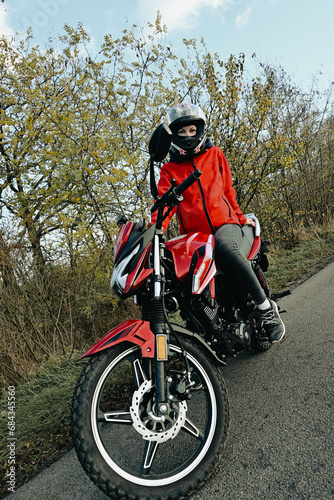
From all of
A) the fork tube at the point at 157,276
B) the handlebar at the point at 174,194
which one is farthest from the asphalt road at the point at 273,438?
the handlebar at the point at 174,194

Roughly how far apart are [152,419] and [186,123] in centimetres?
198

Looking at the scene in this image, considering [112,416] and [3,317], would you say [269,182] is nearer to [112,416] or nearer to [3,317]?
[3,317]

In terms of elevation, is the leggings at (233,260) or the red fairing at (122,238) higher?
the red fairing at (122,238)

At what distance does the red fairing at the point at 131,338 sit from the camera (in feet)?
6.11

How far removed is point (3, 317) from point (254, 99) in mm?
6146

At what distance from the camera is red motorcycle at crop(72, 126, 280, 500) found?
174cm

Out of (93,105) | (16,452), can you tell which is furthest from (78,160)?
(16,452)

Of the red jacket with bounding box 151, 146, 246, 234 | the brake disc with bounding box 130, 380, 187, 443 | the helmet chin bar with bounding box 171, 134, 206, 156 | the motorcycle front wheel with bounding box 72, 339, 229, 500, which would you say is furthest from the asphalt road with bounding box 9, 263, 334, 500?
the helmet chin bar with bounding box 171, 134, 206, 156

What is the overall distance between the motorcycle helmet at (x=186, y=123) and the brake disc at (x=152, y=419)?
66.5 inches

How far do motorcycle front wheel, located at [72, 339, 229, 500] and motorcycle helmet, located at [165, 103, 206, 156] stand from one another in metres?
1.44

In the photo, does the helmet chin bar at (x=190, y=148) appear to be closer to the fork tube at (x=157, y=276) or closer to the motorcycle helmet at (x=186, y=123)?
the motorcycle helmet at (x=186, y=123)

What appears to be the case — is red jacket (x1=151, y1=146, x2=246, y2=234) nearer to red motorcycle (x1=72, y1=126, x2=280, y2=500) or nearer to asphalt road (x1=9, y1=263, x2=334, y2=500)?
red motorcycle (x1=72, y1=126, x2=280, y2=500)

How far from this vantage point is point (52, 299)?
461cm

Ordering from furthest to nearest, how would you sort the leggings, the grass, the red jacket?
the red jacket
the leggings
the grass
